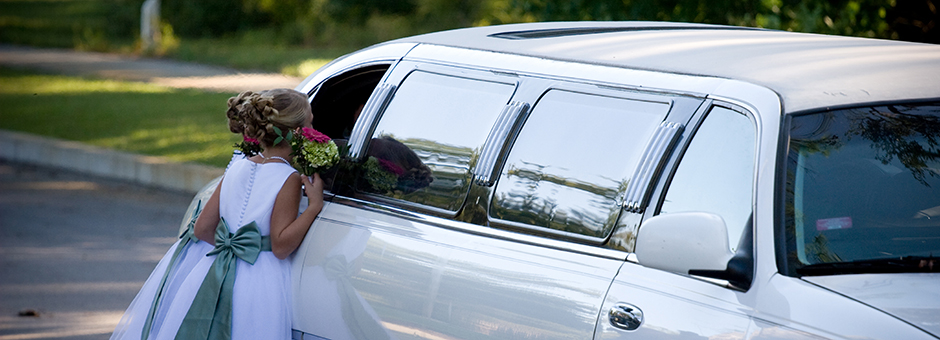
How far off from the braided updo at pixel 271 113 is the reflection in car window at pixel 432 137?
375 millimetres

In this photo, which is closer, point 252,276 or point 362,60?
point 252,276

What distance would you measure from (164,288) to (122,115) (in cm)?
1100

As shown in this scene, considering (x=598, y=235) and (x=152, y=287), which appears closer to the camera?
(x=598, y=235)

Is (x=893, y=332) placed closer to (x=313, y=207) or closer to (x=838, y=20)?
(x=313, y=207)

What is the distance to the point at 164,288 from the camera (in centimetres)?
391

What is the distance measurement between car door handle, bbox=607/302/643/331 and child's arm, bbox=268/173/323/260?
1.36 metres

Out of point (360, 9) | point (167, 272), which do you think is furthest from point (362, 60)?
point (360, 9)

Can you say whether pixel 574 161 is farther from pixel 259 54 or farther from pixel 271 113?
pixel 259 54

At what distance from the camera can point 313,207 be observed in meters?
3.64

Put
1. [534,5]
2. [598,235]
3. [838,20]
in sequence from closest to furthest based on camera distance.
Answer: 1. [598,235]
2. [838,20]
3. [534,5]

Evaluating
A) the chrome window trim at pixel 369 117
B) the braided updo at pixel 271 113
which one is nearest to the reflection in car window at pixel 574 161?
the chrome window trim at pixel 369 117

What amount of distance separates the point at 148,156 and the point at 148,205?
62.3 inches

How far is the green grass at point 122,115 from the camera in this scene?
39.1ft

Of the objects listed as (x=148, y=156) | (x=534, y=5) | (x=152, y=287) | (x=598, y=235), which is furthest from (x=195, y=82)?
(x=598, y=235)
